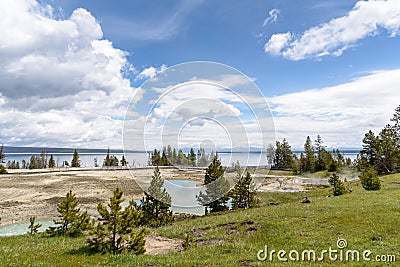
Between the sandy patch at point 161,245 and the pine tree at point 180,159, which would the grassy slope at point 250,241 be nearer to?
the sandy patch at point 161,245

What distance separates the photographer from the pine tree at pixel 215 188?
40.8m

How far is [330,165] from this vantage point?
112 m

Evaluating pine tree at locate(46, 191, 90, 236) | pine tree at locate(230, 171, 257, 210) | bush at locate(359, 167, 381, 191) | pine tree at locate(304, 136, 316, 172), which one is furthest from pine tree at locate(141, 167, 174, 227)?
pine tree at locate(304, 136, 316, 172)

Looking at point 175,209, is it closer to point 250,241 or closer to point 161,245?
point 161,245

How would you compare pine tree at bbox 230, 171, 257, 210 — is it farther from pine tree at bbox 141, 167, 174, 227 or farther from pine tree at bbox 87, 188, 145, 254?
pine tree at bbox 87, 188, 145, 254

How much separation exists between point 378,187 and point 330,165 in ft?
247

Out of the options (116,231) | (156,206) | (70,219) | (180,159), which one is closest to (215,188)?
(156,206)

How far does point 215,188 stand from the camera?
146 ft

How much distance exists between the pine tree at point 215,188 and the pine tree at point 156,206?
794 centimetres

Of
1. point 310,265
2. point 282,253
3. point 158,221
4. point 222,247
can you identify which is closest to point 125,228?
point 222,247

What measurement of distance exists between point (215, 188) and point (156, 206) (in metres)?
14.5

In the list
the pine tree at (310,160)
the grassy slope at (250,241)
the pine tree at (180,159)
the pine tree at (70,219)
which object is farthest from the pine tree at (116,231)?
the pine tree at (310,160)

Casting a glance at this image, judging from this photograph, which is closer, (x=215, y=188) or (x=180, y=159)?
(x=180, y=159)

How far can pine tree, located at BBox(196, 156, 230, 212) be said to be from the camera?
40812 millimetres
